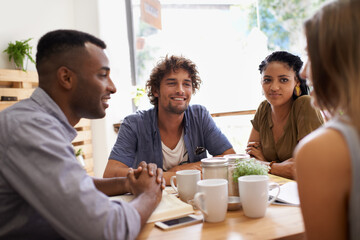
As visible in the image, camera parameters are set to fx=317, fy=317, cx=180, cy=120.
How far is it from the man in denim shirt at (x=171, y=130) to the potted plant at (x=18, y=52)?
1.47 m

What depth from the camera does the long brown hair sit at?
0.71m

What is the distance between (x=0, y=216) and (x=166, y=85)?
1.45m

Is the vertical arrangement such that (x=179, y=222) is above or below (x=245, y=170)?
below

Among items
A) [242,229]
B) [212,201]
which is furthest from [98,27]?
[242,229]

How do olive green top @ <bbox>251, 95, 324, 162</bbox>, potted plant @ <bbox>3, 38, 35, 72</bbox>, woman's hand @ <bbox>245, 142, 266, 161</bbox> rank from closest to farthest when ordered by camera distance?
olive green top @ <bbox>251, 95, 324, 162</bbox>
woman's hand @ <bbox>245, 142, 266, 161</bbox>
potted plant @ <bbox>3, 38, 35, 72</bbox>

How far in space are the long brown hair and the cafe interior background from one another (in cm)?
282

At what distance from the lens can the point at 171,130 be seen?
216 cm

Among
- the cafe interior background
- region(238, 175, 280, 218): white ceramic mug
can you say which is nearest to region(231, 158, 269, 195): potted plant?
region(238, 175, 280, 218): white ceramic mug

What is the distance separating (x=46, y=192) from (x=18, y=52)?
2.55 metres

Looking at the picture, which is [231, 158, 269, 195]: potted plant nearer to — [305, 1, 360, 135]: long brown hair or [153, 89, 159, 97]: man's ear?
[305, 1, 360, 135]: long brown hair

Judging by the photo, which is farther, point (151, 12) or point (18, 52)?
point (151, 12)

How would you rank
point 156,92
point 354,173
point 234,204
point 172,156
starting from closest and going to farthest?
point 354,173
point 234,204
point 172,156
point 156,92

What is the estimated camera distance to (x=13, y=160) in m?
0.86

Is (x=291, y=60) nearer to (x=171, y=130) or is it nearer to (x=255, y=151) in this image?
(x=255, y=151)
